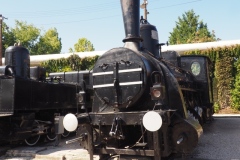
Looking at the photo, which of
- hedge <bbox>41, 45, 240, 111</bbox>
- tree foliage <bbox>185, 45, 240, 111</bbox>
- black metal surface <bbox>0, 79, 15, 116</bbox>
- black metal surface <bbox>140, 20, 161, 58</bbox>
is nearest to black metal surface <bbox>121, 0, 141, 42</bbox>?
black metal surface <bbox>140, 20, 161, 58</bbox>

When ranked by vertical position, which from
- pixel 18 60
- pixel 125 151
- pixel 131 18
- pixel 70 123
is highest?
pixel 131 18

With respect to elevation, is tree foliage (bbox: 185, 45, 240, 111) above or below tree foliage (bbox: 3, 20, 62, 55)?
below

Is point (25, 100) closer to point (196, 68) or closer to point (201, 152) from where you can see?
point (201, 152)

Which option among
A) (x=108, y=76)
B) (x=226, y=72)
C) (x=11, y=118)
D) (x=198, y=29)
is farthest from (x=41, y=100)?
(x=198, y=29)

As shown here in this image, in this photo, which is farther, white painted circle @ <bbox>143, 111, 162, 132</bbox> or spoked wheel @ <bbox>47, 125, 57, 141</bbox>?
spoked wheel @ <bbox>47, 125, 57, 141</bbox>

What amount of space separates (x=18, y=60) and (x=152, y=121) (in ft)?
15.5

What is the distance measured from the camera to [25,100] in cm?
630

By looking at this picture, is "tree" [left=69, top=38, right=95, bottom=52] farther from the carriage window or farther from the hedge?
the carriage window

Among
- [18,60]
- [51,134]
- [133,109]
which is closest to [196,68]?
[133,109]

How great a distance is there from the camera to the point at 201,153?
499 cm

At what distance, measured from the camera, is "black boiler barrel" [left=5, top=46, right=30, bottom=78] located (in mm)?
6582

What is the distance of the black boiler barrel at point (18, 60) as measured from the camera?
658cm

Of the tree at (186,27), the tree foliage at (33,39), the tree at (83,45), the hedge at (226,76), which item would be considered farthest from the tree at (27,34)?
the hedge at (226,76)

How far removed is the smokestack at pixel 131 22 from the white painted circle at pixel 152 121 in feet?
4.49
